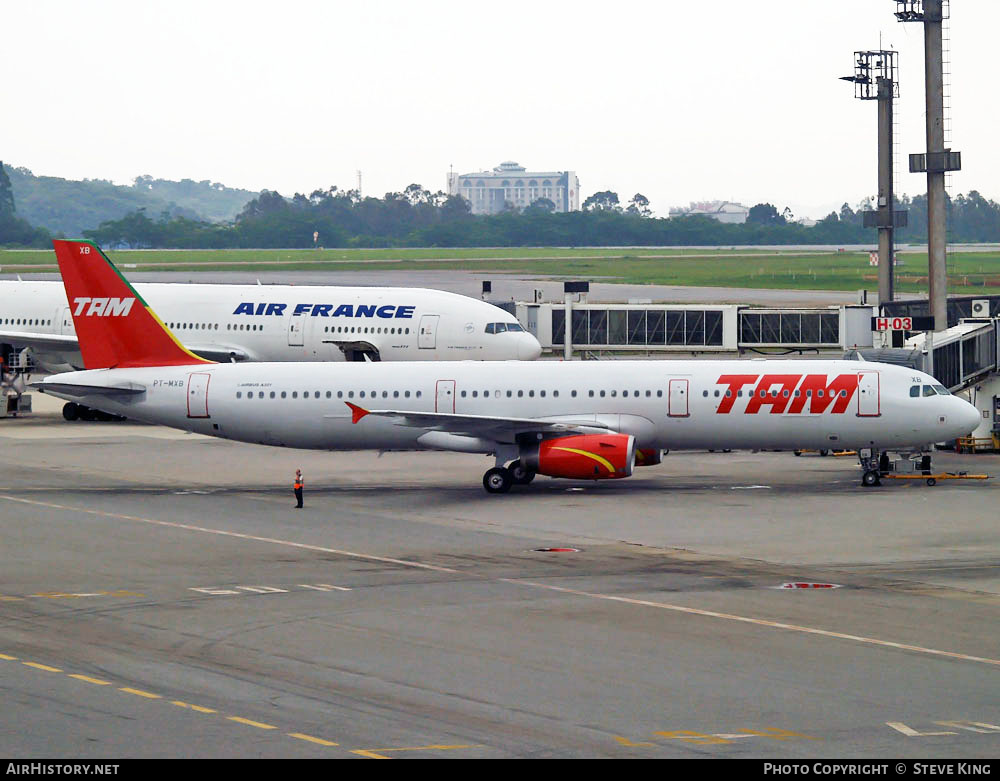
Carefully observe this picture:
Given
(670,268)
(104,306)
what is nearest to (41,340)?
(104,306)

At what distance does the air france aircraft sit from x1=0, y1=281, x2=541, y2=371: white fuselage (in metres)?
0.05

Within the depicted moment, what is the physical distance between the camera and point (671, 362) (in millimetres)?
46875

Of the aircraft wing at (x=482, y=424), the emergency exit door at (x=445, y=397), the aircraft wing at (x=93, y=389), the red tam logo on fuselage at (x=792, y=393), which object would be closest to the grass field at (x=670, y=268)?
the red tam logo on fuselage at (x=792, y=393)

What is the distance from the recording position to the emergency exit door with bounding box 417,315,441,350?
6644 centimetres

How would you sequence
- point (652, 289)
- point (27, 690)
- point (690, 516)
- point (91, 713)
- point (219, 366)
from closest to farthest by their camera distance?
point (91, 713) → point (27, 690) → point (690, 516) → point (219, 366) → point (652, 289)

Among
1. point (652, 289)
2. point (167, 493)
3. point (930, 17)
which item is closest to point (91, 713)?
point (167, 493)

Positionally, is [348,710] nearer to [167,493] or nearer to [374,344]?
[167,493]

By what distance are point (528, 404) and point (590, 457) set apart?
3.71m

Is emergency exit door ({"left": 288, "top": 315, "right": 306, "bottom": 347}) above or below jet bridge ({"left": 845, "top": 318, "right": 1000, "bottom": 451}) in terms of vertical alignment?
above

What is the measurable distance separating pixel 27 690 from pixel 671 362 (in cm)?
2835

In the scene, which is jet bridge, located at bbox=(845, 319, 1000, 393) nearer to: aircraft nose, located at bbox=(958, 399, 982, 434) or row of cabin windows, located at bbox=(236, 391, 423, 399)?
aircraft nose, located at bbox=(958, 399, 982, 434)

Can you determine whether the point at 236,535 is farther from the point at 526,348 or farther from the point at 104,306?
the point at 526,348

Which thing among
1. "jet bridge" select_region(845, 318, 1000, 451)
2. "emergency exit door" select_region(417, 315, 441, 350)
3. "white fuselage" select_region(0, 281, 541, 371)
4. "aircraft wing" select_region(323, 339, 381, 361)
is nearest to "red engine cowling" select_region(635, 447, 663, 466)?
"jet bridge" select_region(845, 318, 1000, 451)

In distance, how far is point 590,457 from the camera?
43188 mm
